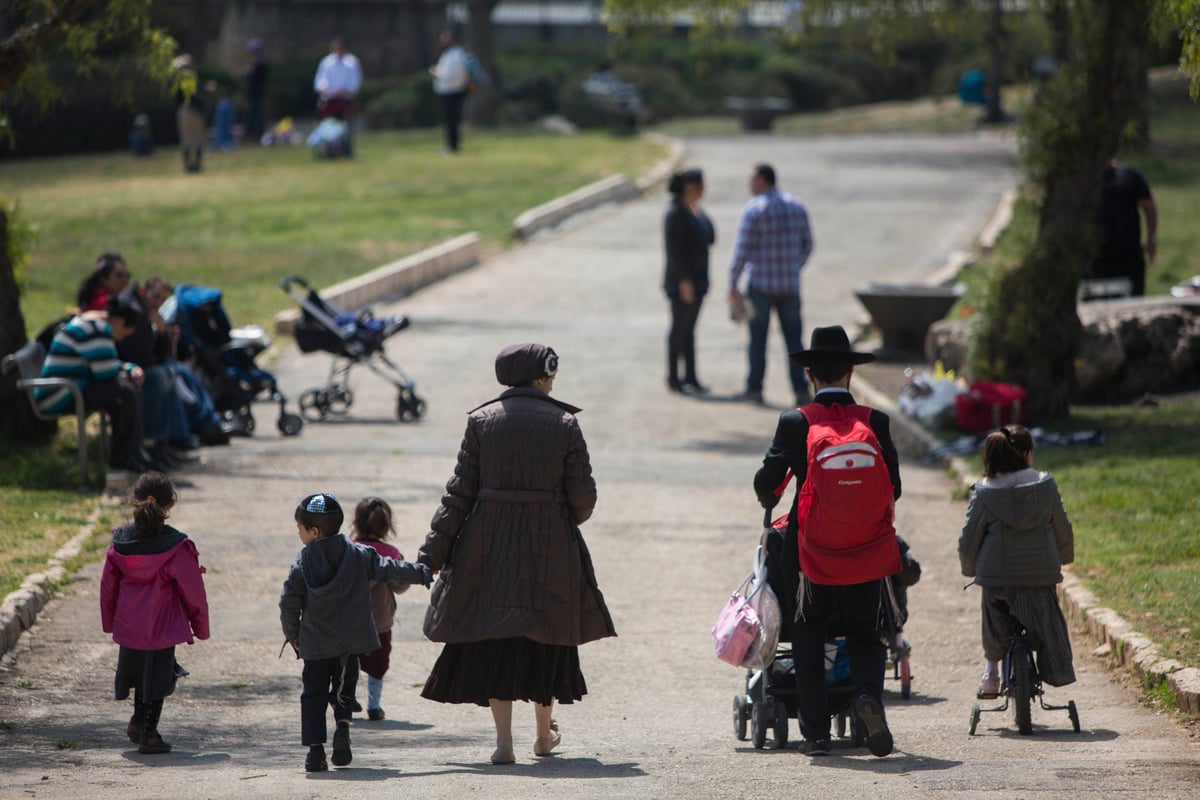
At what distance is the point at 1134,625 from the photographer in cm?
857

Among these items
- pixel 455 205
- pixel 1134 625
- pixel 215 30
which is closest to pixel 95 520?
pixel 1134 625

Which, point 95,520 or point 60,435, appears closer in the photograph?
point 95,520

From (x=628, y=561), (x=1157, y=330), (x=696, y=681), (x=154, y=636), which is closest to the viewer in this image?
(x=154, y=636)

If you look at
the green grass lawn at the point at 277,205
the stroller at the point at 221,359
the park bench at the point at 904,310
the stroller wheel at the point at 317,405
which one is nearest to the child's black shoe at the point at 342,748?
the stroller at the point at 221,359

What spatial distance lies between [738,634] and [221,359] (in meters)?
8.14

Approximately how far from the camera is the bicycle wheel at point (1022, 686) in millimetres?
7098

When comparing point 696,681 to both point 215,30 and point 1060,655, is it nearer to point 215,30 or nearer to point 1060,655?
point 1060,655

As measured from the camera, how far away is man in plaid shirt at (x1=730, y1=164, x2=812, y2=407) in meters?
15.1

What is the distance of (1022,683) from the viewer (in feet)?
23.3

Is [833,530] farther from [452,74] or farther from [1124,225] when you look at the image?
[452,74]

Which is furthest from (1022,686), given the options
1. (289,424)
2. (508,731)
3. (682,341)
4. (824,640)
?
(682,341)

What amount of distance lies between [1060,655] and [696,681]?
2.08m

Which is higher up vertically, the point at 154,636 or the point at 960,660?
the point at 154,636

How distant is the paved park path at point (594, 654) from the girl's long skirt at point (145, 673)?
265 mm
